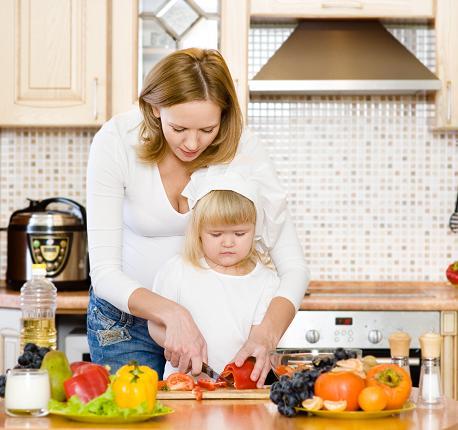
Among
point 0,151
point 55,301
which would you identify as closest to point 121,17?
point 0,151

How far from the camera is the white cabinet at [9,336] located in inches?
130

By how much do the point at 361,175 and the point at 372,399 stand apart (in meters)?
2.24

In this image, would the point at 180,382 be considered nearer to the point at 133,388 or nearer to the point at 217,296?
the point at 133,388

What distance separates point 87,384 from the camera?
5.41 feet

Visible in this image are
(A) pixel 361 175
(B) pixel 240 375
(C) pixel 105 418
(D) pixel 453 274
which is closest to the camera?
(C) pixel 105 418

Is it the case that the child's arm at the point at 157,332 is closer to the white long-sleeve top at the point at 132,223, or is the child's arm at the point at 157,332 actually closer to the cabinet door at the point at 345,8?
the white long-sleeve top at the point at 132,223

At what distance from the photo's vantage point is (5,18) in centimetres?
351

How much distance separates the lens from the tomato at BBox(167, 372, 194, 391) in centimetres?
191

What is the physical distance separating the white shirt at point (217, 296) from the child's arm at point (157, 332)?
0.35ft

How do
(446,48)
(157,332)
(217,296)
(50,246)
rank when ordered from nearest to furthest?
(157,332)
(217,296)
(50,246)
(446,48)

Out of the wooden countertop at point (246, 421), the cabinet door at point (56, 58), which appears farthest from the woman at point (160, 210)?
the cabinet door at point (56, 58)

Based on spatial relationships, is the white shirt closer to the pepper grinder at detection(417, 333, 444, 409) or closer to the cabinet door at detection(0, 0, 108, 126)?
the pepper grinder at detection(417, 333, 444, 409)

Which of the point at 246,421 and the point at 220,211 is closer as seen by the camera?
the point at 246,421

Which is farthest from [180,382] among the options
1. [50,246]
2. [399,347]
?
[50,246]
